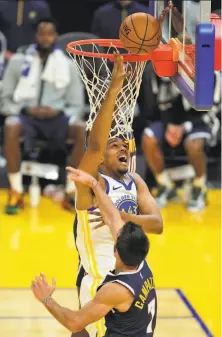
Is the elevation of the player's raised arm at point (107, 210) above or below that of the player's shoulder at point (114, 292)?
above

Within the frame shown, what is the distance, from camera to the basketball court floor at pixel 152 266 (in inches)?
243

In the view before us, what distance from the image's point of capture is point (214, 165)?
10.2 m

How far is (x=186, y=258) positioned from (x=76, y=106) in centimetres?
239

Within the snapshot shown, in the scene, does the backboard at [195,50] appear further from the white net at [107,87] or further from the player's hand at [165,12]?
the white net at [107,87]

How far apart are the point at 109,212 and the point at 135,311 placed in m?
0.56

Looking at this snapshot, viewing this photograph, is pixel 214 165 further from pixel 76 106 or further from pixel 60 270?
pixel 60 270

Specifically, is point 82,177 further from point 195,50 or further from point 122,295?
point 195,50

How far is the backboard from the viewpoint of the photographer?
167 inches

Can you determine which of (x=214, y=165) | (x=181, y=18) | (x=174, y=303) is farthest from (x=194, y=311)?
(x=214, y=165)

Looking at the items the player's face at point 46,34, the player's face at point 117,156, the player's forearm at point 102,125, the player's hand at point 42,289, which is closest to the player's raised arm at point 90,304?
the player's hand at point 42,289

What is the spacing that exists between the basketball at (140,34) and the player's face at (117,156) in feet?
1.76

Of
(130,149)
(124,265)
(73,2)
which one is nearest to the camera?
(124,265)

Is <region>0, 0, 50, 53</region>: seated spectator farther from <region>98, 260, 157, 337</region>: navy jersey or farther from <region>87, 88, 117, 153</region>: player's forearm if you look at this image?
<region>98, 260, 157, 337</region>: navy jersey

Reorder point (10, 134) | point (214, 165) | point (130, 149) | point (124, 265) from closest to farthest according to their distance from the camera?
point (124, 265) → point (130, 149) → point (10, 134) → point (214, 165)
